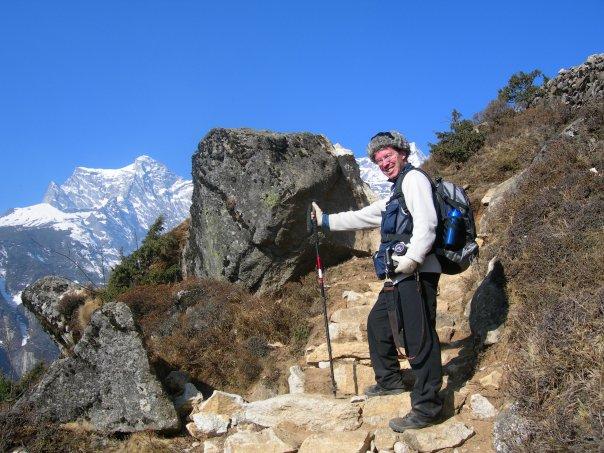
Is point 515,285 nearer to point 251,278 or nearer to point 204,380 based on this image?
point 204,380

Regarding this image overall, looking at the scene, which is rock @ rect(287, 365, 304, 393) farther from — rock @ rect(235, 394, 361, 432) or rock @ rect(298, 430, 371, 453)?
rock @ rect(298, 430, 371, 453)

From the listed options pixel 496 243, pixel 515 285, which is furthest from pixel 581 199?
pixel 515 285

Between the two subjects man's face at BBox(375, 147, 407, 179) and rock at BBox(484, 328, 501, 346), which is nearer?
man's face at BBox(375, 147, 407, 179)

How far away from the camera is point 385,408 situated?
5.16m

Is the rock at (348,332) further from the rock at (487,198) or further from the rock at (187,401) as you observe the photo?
the rock at (487,198)

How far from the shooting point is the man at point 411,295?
456 centimetres

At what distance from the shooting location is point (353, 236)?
11.5 m

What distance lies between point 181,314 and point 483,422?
666cm

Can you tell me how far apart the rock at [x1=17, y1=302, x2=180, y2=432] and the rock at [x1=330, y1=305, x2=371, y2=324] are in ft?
10.5

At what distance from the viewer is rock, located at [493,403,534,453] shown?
3.81 metres

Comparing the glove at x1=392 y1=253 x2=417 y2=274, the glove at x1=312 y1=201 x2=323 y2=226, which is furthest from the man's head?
the glove at x1=312 y1=201 x2=323 y2=226

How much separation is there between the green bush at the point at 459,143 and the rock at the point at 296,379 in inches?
454

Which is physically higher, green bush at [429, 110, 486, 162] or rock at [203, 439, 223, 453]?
green bush at [429, 110, 486, 162]

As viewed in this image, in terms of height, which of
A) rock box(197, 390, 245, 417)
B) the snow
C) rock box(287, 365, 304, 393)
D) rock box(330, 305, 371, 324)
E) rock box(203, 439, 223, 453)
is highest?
the snow
